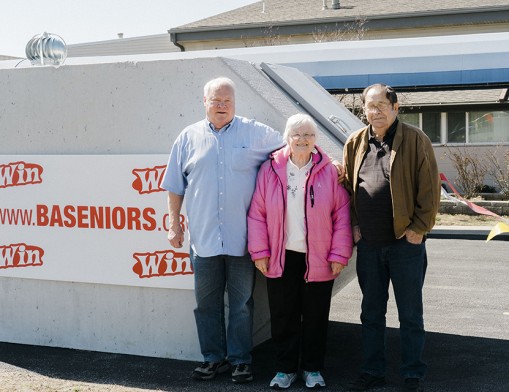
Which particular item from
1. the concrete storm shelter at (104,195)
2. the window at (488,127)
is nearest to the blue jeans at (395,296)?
the concrete storm shelter at (104,195)

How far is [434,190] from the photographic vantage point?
434cm

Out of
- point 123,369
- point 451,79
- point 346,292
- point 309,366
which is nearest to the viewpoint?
point 309,366

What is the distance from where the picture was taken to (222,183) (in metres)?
4.69

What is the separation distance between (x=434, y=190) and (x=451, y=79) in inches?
484

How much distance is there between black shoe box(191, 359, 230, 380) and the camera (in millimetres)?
4832

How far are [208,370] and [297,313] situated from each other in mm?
689

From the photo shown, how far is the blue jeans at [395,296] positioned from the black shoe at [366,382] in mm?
32

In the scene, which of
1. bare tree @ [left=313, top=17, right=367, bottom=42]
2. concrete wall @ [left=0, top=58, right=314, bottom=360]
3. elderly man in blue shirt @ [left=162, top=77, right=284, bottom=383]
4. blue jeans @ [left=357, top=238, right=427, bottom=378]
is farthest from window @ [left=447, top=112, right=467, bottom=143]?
blue jeans @ [left=357, top=238, right=427, bottom=378]

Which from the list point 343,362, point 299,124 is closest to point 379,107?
point 299,124

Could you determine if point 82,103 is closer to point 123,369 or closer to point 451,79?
point 123,369

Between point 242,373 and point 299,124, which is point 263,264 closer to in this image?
point 242,373

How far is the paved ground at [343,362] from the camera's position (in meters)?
4.77

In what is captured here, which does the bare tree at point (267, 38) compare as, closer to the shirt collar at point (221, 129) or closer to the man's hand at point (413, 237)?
the shirt collar at point (221, 129)

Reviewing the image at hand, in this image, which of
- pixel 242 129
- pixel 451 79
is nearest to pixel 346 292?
pixel 242 129
